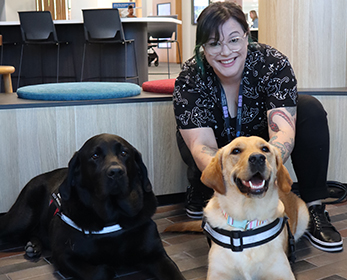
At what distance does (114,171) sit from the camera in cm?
185

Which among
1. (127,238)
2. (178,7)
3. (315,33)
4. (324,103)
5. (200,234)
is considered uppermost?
(178,7)

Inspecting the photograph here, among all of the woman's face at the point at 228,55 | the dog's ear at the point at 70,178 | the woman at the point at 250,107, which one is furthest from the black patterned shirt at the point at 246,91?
the dog's ear at the point at 70,178

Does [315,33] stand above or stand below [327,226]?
above

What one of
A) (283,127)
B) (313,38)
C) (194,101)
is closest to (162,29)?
(313,38)

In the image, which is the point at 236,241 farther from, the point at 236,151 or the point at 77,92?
the point at 77,92

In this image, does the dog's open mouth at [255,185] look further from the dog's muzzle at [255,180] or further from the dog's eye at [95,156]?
the dog's eye at [95,156]

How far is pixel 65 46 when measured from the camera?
7285mm

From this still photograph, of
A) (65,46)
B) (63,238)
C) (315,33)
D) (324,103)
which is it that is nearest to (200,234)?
(63,238)

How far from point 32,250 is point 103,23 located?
4.87 metres

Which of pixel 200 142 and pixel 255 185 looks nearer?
pixel 255 185

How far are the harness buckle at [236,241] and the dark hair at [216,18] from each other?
0.92 m

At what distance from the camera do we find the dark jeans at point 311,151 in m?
2.42

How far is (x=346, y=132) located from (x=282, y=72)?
0.97 metres

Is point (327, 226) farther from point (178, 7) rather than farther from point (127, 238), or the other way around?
point (178, 7)
